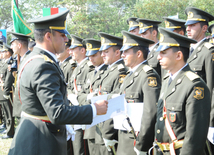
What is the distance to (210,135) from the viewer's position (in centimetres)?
365

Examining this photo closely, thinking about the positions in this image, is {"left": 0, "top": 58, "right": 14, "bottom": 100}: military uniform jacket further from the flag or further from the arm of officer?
the arm of officer

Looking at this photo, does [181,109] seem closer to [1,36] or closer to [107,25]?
[1,36]

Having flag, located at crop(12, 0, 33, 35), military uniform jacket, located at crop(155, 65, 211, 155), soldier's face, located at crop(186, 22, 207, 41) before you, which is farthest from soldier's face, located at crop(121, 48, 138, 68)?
flag, located at crop(12, 0, 33, 35)

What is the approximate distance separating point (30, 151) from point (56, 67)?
887mm

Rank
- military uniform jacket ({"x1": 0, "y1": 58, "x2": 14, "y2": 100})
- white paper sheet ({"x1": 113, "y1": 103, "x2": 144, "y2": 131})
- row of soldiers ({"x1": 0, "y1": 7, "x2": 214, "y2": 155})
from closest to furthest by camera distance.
A: row of soldiers ({"x1": 0, "y1": 7, "x2": 214, "y2": 155})
white paper sheet ({"x1": 113, "y1": 103, "x2": 144, "y2": 131})
military uniform jacket ({"x1": 0, "y1": 58, "x2": 14, "y2": 100})

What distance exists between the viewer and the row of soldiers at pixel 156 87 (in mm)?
3047

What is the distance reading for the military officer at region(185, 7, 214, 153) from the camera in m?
4.67

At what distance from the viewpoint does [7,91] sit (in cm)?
900

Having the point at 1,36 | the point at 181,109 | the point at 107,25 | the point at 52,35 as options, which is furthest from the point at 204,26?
the point at 107,25

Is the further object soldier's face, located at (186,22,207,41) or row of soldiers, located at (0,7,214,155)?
soldier's face, located at (186,22,207,41)

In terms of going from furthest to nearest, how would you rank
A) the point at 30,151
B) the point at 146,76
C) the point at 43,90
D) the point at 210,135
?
the point at 146,76 → the point at 210,135 → the point at 30,151 → the point at 43,90

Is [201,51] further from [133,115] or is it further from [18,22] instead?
[18,22]

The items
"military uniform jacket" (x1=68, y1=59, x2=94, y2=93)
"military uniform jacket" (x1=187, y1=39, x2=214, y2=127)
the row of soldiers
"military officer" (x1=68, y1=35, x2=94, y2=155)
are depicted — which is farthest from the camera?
"military uniform jacket" (x1=68, y1=59, x2=94, y2=93)

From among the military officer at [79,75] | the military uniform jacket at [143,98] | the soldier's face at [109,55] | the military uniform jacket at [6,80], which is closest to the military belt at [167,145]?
the military uniform jacket at [143,98]
